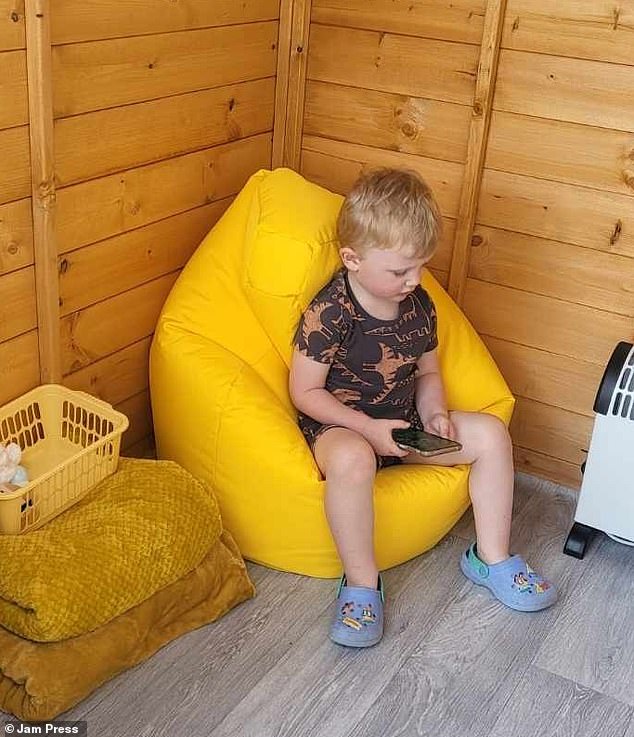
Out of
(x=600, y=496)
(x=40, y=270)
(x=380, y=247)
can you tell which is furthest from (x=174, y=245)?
(x=600, y=496)

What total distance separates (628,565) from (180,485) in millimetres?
967

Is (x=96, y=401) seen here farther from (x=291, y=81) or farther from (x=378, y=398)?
(x=291, y=81)

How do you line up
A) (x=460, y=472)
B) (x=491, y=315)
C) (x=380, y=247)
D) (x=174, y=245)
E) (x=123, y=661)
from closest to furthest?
(x=123, y=661)
(x=380, y=247)
(x=460, y=472)
(x=174, y=245)
(x=491, y=315)

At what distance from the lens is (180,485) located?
1.90 m

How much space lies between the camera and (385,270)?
1865 mm

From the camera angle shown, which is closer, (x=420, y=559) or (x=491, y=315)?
(x=420, y=559)

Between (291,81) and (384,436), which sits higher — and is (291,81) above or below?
above

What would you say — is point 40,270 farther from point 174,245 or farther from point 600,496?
point 600,496

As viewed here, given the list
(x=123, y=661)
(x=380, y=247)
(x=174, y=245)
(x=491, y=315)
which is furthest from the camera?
(x=491, y=315)

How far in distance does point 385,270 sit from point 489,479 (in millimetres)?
482

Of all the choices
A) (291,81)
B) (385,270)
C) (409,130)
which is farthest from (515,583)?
(291,81)

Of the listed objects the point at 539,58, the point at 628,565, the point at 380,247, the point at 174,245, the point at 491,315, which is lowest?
the point at 628,565

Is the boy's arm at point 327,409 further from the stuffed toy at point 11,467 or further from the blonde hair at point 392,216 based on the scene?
the stuffed toy at point 11,467

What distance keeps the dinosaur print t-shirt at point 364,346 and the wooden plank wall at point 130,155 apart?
407 mm
